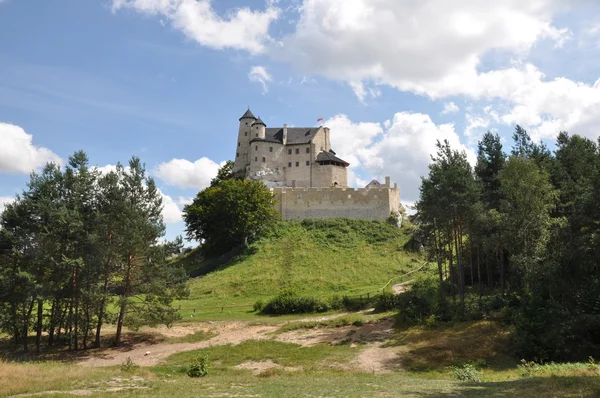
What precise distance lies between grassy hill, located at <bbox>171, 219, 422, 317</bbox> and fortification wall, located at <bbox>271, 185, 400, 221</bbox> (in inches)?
77.4

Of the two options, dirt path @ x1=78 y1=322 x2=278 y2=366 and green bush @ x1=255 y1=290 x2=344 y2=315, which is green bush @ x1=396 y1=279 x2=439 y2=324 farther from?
dirt path @ x1=78 y1=322 x2=278 y2=366

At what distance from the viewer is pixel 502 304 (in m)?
27.8

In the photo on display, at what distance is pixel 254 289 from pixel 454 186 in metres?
23.1

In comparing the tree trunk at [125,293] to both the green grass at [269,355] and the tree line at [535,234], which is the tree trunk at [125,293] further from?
the tree line at [535,234]

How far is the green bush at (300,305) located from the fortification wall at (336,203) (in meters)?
28.0

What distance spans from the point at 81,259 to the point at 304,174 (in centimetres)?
4671

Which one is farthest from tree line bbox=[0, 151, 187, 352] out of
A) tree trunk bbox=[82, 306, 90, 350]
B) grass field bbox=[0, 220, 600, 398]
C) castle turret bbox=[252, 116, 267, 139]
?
castle turret bbox=[252, 116, 267, 139]

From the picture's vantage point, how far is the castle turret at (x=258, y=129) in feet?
234

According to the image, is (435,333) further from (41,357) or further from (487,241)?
(41,357)

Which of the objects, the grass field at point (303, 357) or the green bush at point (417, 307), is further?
the green bush at point (417, 307)

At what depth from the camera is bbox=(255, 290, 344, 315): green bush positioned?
34.1 meters

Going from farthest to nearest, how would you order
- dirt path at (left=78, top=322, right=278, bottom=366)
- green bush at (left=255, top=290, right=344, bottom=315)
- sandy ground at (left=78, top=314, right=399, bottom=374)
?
green bush at (left=255, top=290, right=344, bottom=315)
dirt path at (left=78, top=322, right=278, bottom=366)
sandy ground at (left=78, top=314, right=399, bottom=374)

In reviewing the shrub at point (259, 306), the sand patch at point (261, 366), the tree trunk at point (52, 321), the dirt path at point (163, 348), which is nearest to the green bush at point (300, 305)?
the shrub at point (259, 306)

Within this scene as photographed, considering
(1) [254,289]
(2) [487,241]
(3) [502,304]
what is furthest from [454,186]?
(1) [254,289]
